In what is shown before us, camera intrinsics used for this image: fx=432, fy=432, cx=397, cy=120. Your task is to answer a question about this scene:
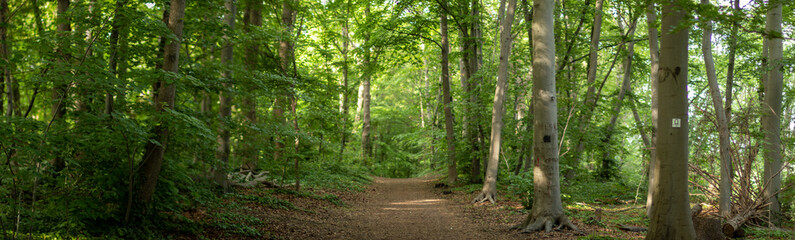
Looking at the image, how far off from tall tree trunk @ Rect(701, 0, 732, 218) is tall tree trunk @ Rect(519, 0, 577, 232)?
270 centimetres

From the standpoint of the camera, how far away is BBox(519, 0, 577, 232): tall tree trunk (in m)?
7.61

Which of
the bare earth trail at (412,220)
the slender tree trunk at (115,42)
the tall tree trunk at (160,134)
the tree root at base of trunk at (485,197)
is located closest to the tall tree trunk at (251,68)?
the tall tree trunk at (160,134)

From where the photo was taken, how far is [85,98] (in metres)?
4.75

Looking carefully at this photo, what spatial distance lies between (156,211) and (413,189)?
1148cm

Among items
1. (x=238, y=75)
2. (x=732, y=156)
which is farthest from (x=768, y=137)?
(x=238, y=75)

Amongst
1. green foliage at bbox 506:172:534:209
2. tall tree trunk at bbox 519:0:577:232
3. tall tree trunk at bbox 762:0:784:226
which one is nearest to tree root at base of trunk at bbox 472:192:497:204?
green foliage at bbox 506:172:534:209

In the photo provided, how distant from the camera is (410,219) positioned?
9492 mm

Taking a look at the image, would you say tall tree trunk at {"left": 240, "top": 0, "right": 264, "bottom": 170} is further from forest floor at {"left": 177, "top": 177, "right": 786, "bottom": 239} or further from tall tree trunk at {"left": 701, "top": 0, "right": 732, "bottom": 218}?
tall tree trunk at {"left": 701, "top": 0, "right": 732, "bottom": 218}

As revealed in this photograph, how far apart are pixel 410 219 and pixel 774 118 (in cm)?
778

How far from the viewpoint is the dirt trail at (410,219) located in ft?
25.6

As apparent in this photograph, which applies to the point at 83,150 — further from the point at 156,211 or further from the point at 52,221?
the point at 156,211

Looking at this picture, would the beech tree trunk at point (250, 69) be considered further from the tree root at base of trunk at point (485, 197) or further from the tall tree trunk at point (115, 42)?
the tree root at base of trunk at point (485, 197)

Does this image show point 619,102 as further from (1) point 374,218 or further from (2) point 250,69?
(2) point 250,69

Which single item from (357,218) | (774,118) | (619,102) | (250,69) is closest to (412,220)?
(357,218)
